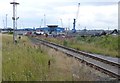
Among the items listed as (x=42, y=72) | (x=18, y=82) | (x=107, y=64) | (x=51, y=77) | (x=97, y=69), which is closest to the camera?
(x=18, y=82)

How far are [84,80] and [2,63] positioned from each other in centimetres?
341

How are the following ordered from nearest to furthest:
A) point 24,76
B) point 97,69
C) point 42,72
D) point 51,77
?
1. point 24,76
2. point 51,77
3. point 42,72
4. point 97,69

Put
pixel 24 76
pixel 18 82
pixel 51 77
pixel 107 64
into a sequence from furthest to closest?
1. pixel 107 64
2. pixel 51 77
3. pixel 24 76
4. pixel 18 82

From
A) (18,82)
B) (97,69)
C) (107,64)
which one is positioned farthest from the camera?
(107,64)

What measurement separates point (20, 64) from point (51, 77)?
1.91 m

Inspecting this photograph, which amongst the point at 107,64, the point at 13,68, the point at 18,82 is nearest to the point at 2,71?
the point at 13,68

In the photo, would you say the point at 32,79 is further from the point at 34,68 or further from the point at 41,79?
the point at 34,68

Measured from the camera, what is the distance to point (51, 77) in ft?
37.3

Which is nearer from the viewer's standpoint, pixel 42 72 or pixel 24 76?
pixel 24 76

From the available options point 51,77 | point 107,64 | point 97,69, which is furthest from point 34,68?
point 107,64

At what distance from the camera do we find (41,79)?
10.8 metres

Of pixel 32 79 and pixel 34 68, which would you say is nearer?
pixel 32 79

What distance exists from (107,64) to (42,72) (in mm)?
8037

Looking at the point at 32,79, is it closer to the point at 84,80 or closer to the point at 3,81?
the point at 3,81
